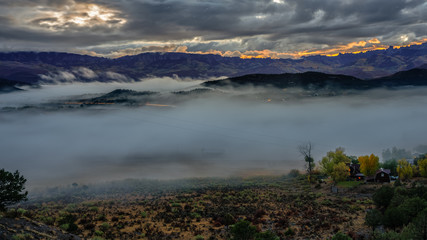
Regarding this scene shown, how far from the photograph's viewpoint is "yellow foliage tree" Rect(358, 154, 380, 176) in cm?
7869

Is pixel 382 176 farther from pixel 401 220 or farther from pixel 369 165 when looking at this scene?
pixel 401 220

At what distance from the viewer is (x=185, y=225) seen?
135 feet

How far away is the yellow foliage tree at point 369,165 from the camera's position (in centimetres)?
7869

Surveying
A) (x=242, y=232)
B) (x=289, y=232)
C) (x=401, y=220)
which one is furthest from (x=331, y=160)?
(x=242, y=232)

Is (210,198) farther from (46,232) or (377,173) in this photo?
(377,173)

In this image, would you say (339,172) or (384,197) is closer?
(384,197)

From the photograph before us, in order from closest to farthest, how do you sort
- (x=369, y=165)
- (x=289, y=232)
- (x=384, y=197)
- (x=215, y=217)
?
(x=289, y=232) → (x=384, y=197) → (x=215, y=217) → (x=369, y=165)

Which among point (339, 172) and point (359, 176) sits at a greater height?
point (339, 172)

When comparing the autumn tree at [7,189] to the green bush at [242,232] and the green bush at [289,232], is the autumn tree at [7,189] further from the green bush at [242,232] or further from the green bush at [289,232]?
the green bush at [289,232]

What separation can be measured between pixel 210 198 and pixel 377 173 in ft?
144

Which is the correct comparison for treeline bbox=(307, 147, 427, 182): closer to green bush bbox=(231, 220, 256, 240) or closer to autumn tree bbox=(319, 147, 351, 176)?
autumn tree bbox=(319, 147, 351, 176)

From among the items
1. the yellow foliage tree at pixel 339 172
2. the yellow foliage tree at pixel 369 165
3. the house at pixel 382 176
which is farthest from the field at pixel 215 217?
the yellow foliage tree at pixel 369 165

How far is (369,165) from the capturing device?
79250mm

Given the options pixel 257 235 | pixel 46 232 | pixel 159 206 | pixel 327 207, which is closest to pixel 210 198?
pixel 159 206
